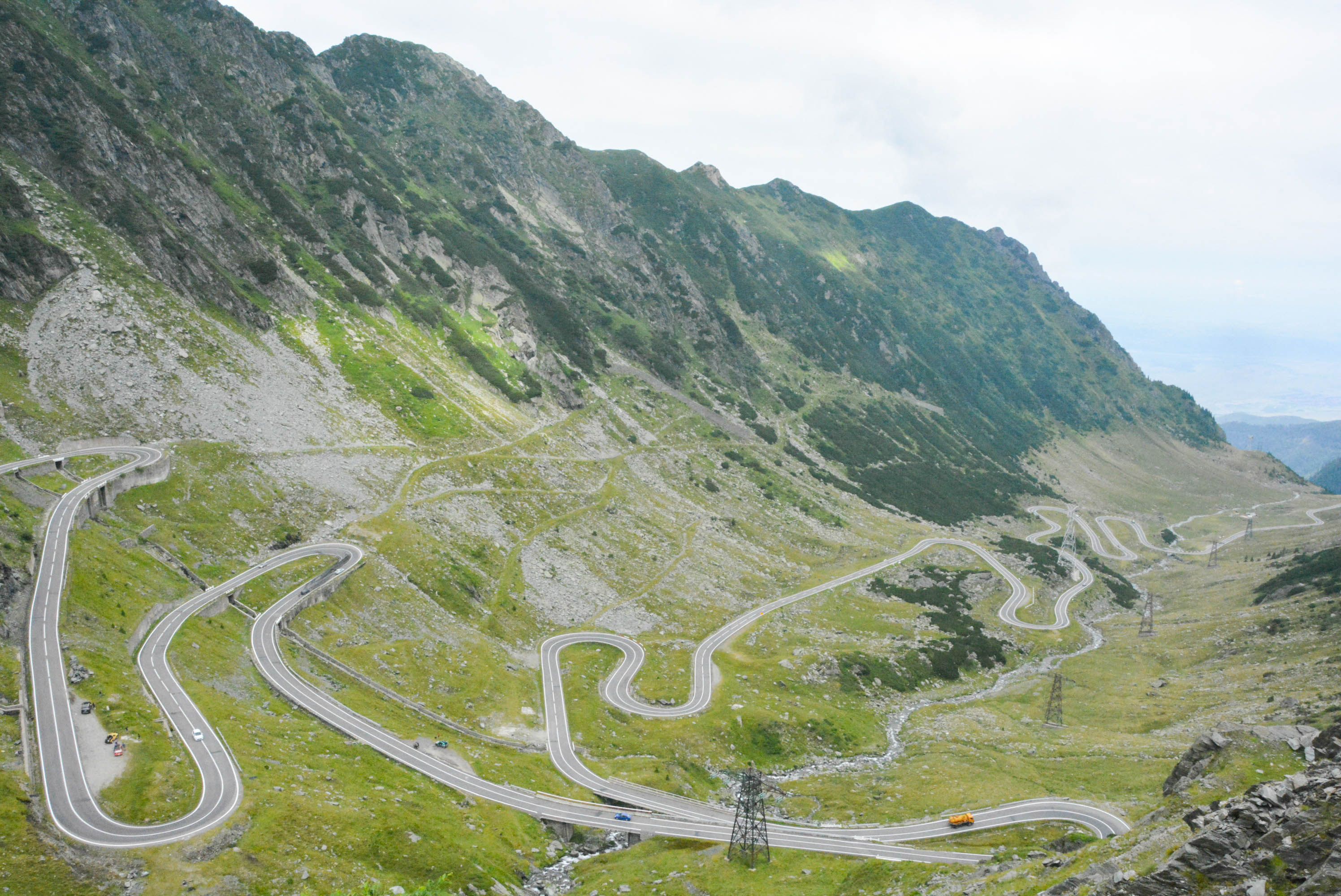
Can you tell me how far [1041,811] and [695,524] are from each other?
276 ft

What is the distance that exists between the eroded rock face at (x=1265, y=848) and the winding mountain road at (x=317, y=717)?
23.9 m

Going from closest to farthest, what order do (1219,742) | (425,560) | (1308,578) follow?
(1219,742) → (425,560) → (1308,578)

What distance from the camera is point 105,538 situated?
6794 centimetres

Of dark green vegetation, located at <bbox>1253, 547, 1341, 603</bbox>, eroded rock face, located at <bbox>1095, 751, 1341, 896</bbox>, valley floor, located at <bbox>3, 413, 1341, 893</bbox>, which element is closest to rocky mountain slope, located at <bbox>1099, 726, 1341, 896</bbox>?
eroded rock face, located at <bbox>1095, 751, 1341, 896</bbox>

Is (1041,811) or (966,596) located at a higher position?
(966,596)

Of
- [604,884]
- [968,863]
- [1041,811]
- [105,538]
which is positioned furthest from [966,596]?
[105,538]

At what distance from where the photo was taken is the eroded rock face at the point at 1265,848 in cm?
2600

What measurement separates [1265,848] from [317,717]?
61164 mm

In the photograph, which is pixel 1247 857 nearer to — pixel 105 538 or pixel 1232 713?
pixel 1232 713

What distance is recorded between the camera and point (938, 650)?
4355 inches

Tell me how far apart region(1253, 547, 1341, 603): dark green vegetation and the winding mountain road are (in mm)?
87443

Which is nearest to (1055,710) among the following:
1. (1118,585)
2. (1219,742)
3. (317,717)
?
(1219,742)

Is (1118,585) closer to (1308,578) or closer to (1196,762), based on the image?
(1308,578)

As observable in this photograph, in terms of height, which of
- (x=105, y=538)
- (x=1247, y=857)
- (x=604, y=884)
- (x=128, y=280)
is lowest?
(x=604, y=884)
